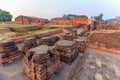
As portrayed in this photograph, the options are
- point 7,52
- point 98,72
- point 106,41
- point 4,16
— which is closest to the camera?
point 7,52

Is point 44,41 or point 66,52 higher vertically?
point 44,41

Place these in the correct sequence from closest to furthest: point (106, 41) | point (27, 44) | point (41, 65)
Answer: point (41, 65) → point (27, 44) → point (106, 41)

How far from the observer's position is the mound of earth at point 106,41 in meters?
4.98

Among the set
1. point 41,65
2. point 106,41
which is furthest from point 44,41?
point 106,41

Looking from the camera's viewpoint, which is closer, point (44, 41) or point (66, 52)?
point (66, 52)

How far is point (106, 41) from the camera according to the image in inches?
205

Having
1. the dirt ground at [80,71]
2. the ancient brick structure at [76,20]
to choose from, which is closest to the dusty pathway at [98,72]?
the dirt ground at [80,71]

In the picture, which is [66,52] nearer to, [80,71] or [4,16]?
[80,71]

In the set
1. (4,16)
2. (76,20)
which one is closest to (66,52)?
(76,20)

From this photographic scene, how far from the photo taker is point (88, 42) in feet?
18.7

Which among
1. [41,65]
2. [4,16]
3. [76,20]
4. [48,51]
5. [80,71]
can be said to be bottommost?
[80,71]

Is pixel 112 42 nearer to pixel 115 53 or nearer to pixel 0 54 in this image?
pixel 115 53

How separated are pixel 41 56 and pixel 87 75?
5.13 feet

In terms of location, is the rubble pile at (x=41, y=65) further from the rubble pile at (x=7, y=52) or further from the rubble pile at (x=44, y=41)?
the rubble pile at (x=44, y=41)
